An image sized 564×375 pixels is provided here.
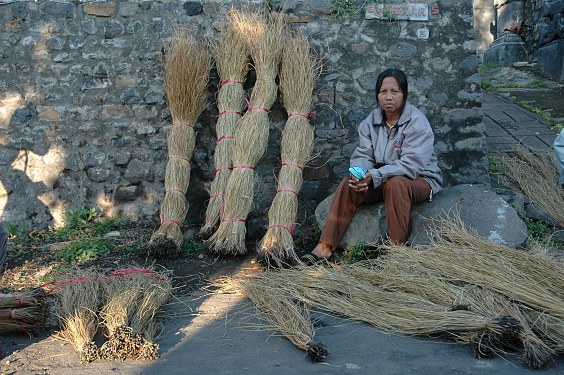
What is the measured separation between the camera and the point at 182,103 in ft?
16.3

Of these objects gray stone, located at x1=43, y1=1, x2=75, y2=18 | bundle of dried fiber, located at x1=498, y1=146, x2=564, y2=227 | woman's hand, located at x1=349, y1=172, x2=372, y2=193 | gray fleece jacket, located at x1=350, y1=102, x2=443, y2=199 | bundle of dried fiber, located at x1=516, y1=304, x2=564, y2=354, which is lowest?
bundle of dried fiber, located at x1=516, y1=304, x2=564, y2=354

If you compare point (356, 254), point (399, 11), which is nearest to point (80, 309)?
point (356, 254)

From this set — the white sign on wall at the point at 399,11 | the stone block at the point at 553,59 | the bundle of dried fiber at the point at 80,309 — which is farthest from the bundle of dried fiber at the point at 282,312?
the stone block at the point at 553,59

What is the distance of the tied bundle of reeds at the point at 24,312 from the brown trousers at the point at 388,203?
1.88 metres

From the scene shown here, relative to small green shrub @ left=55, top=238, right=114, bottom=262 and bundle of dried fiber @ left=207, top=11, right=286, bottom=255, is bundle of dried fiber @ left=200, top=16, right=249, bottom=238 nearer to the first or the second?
bundle of dried fiber @ left=207, top=11, right=286, bottom=255

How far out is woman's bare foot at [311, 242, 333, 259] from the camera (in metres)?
4.40

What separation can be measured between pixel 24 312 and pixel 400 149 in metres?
2.55

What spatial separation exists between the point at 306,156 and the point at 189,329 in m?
1.77

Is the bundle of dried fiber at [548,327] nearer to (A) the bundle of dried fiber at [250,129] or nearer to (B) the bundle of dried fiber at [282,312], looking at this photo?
(B) the bundle of dried fiber at [282,312]

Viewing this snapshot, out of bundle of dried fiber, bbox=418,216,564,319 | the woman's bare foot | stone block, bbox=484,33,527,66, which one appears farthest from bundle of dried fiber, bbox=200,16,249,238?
stone block, bbox=484,33,527,66

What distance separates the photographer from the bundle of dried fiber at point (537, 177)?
502 cm

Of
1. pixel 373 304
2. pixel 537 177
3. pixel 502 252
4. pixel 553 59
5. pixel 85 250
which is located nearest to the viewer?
pixel 373 304

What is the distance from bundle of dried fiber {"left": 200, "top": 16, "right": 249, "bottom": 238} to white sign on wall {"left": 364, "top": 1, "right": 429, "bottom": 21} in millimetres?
1038

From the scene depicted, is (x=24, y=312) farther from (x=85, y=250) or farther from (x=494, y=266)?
(x=494, y=266)
